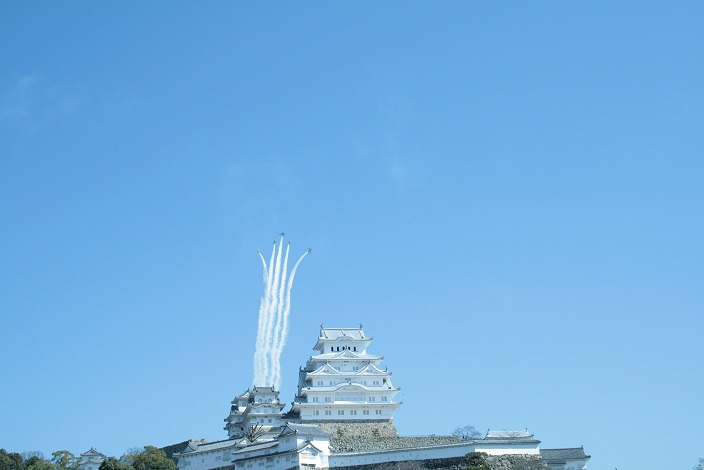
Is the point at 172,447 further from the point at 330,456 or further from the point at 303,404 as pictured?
the point at 330,456

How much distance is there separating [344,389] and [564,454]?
16.6 m

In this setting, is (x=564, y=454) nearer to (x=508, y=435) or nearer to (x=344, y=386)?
(x=508, y=435)

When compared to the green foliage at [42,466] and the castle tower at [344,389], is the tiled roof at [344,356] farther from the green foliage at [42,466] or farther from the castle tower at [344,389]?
the green foliage at [42,466]

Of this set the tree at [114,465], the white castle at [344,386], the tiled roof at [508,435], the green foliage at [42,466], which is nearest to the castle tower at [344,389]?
the white castle at [344,386]

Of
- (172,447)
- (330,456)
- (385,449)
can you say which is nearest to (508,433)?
(385,449)

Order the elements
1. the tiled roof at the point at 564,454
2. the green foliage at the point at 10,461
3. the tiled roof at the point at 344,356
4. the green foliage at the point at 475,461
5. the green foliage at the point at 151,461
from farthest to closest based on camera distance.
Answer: the tiled roof at the point at 344,356 → the green foliage at the point at 10,461 → the tiled roof at the point at 564,454 → the green foliage at the point at 151,461 → the green foliage at the point at 475,461

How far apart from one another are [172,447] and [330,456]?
15.0 metres

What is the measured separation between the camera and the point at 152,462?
5228cm

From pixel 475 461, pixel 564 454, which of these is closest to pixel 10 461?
pixel 475 461

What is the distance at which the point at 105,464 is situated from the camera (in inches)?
2016

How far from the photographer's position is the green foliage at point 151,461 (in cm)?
5175

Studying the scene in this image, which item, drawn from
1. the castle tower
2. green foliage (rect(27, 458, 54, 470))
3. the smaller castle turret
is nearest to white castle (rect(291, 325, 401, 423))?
the castle tower

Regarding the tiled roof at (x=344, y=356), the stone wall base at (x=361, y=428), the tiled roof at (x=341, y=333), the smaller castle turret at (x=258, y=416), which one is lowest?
the stone wall base at (x=361, y=428)

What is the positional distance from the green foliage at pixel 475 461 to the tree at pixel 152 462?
18.7m
